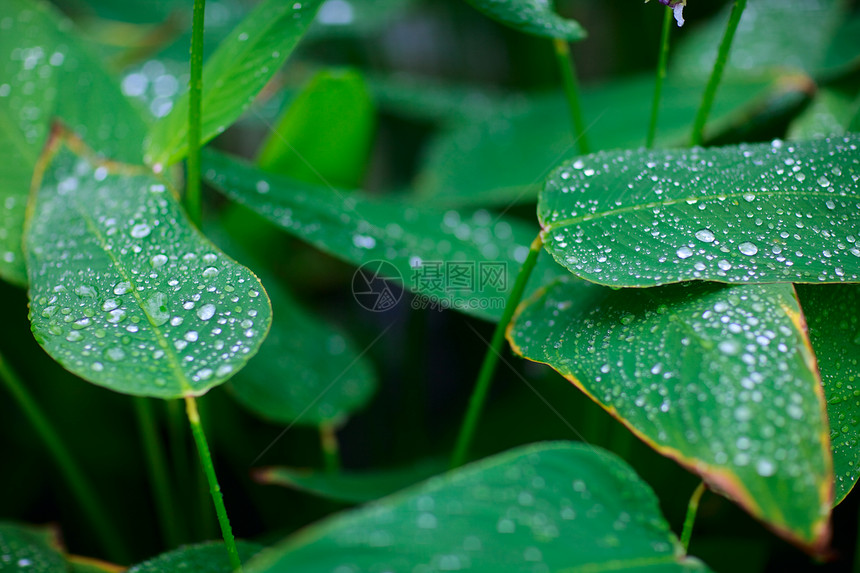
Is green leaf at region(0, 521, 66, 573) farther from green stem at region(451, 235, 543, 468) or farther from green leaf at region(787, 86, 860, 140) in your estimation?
green leaf at region(787, 86, 860, 140)

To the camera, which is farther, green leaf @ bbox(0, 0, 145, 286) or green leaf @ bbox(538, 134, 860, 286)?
green leaf @ bbox(0, 0, 145, 286)

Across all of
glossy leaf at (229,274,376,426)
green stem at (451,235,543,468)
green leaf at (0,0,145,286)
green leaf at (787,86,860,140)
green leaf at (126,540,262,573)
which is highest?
green leaf at (0,0,145,286)

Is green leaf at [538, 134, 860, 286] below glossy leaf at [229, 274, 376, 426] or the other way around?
the other way around

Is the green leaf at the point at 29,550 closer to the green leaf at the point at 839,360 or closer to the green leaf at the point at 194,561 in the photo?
the green leaf at the point at 194,561

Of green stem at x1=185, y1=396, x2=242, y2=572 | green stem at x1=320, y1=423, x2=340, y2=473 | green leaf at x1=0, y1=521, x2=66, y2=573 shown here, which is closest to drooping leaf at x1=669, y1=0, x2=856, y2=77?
green stem at x1=320, y1=423, x2=340, y2=473

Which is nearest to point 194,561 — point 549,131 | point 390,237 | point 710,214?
point 390,237

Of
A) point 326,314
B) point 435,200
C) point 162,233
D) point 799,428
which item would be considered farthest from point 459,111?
point 799,428
